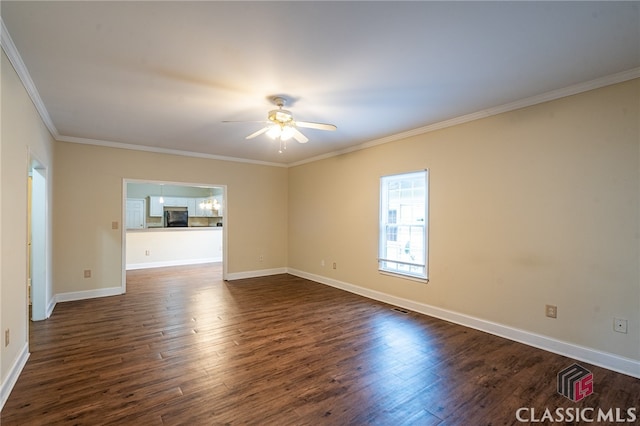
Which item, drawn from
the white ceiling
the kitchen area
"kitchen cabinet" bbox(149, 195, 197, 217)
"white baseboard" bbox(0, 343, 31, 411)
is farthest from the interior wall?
"kitchen cabinet" bbox(149, 195, 197, 217)

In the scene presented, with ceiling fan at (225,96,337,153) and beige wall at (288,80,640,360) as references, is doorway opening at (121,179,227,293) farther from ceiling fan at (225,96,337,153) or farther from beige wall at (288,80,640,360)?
beige wall at (288,80,640,360)

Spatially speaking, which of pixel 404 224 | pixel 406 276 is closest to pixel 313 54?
pixel 404 224

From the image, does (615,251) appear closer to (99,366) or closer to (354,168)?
(354,168)

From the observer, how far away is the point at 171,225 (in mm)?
10023

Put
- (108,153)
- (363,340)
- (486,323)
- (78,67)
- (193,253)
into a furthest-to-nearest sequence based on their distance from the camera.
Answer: (193,253) < (108,153) < (486,323) < (363,340) < (78,67)

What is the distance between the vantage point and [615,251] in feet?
8.64

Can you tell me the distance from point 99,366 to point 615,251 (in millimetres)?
4639

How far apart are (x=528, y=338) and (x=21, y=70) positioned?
17.3 feet

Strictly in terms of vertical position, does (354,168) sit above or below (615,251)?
above

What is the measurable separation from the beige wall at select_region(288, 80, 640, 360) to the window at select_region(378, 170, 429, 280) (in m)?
0.15

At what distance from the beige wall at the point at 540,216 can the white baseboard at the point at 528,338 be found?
54 millimetres

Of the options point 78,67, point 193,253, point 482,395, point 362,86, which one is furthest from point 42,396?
point 193,253

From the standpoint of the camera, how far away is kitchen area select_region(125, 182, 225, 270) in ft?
25.1

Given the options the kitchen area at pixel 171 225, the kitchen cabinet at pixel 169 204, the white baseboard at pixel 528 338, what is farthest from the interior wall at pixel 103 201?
the kitchen cabinet at pixel 169 204
